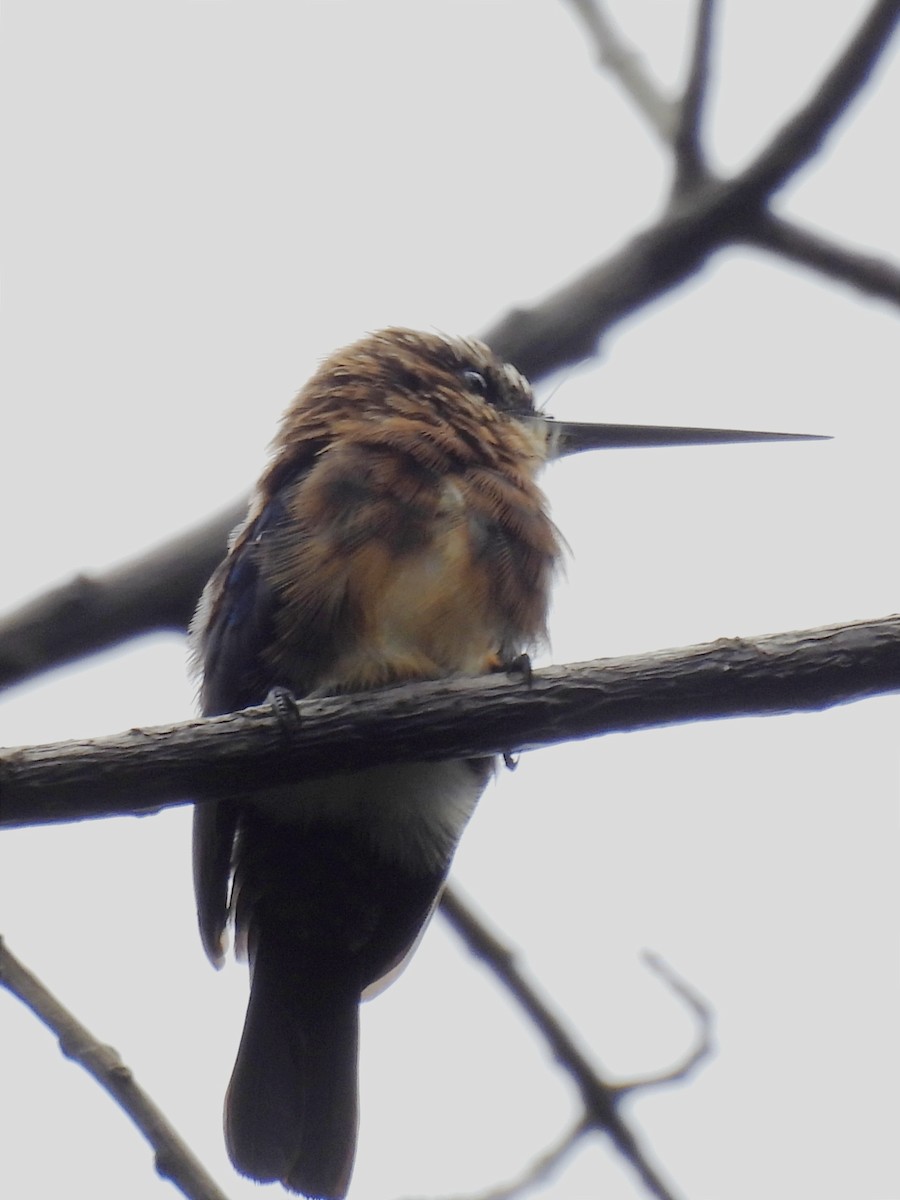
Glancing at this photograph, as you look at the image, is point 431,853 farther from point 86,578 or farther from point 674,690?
point 674,690

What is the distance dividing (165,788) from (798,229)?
7.81ft

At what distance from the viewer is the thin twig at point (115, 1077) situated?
8.45ft

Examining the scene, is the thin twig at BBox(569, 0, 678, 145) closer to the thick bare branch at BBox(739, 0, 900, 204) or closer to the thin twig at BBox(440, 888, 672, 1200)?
the thick bare branch at BBox(739, 0, 900, 204)

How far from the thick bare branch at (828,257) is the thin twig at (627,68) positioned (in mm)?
616

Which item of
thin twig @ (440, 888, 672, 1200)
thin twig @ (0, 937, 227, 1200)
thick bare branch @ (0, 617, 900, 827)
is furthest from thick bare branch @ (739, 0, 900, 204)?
thin twig @ (0, 937, 227, 1200)

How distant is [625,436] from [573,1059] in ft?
7.60

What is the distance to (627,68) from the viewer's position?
15.7 feet

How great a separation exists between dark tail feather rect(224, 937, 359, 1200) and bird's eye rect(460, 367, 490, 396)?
1.82m

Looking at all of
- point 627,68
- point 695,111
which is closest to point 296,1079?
point 695,111

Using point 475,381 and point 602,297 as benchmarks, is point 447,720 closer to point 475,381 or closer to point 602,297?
point 602,297

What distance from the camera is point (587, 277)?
4.20m

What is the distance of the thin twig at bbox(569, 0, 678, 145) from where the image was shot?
463cm

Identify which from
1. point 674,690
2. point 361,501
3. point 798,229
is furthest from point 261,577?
point 798,229

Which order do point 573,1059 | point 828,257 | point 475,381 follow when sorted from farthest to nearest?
point 475,381 < point 828,257 < point 573,1059
